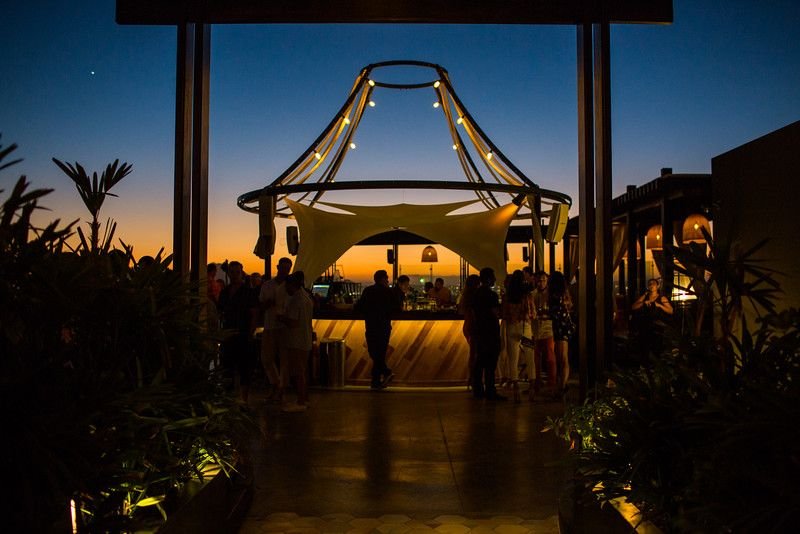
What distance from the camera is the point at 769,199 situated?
416 cm

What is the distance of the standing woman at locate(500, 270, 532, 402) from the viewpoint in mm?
8789

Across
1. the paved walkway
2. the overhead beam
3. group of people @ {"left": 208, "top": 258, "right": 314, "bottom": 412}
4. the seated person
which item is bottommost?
the paved walkway

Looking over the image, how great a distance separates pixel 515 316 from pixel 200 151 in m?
4.78

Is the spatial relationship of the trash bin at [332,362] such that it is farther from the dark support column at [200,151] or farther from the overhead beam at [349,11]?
the overhead beam at [349,11]

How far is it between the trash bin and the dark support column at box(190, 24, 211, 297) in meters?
5.04

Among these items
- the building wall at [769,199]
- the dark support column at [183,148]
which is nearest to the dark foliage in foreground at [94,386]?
the dark support column at [183,148]

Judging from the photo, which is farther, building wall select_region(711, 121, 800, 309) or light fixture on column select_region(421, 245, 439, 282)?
light fixture on column select_region(421, 245, 439, 282)

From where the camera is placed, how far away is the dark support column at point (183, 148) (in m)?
4.98

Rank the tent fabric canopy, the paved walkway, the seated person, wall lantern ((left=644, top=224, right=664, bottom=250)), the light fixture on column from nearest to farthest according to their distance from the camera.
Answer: the paved walkway, the tent fabric canopy, the seated person, wall lantern ((left=644, top=224, right=664, bottom=250)), the light fixture on column

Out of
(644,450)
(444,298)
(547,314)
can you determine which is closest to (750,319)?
(644,450)

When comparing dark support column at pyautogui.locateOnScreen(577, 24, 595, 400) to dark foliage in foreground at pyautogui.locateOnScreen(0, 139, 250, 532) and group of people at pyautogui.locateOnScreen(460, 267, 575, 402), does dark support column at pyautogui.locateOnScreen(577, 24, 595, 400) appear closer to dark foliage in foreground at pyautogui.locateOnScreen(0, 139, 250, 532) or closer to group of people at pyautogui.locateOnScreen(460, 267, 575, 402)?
dark foliage in foreground at pyautogui.locateOnScreen(0, 139, 250, 532)

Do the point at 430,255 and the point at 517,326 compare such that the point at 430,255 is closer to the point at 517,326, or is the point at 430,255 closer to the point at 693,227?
the point at 693,227

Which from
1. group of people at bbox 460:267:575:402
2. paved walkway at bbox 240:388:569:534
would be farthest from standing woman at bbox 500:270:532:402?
paved walkway at bbox 240:388:569:534

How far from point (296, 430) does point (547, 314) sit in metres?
3.35
